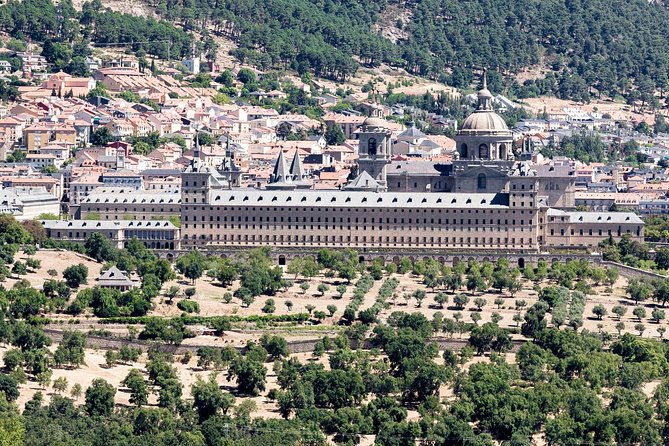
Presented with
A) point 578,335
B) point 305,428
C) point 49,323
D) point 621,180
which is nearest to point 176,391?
point 305,428

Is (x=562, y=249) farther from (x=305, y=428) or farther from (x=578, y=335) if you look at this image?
(x=305, y=428)

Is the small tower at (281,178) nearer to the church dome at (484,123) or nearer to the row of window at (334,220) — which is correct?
the row of window at (334,220)

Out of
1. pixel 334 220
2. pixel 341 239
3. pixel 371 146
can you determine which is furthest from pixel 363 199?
pixel 371 146

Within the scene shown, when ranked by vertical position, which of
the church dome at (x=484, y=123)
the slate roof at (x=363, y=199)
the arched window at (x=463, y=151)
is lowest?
the slate roof at (x=363, y=199)

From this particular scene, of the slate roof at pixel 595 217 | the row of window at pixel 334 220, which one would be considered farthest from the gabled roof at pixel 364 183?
the slate roof at pixel 595 217

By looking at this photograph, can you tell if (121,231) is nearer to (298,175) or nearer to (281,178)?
(281,178)

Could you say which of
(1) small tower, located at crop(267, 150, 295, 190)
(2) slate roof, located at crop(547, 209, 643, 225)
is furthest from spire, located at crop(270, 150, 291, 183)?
(2) slate roof, located at crop(547, 209, 643, 225)
